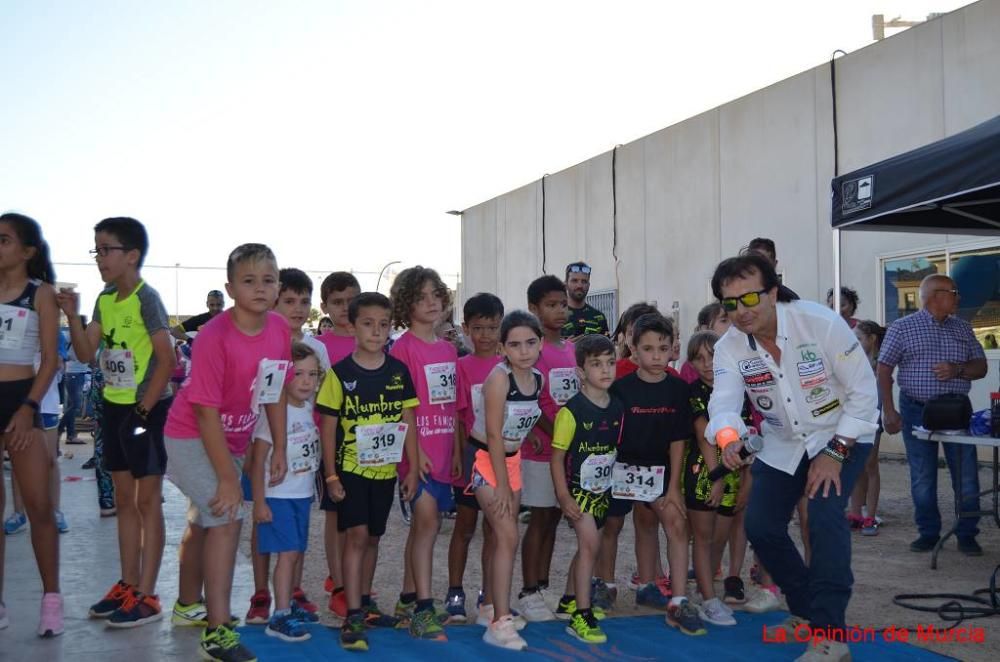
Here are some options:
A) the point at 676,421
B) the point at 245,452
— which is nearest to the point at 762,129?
the point at 676,421

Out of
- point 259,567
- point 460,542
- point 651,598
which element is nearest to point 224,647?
point 259,567

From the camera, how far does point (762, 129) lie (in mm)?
13523

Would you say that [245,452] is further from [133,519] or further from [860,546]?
[860,546]

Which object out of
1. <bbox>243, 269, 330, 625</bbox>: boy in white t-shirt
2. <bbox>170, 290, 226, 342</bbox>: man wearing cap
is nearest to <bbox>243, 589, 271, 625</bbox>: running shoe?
<bbox>243, 269, 330, 625</bbox>: boy in white t-shirt

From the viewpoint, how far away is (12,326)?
4309 millimetres

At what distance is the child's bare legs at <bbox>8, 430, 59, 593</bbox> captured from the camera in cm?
426

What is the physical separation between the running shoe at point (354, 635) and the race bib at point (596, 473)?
1201mm

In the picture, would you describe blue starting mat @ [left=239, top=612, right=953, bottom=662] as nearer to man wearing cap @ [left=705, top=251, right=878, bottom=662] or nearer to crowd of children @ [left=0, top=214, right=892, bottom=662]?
crowd of children @ [left=0, top=214, right=892, bottom=662]

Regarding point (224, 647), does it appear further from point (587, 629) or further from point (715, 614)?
point (715, 614)

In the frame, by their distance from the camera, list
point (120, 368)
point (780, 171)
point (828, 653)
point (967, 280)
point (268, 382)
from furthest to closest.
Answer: point (780, 171) < point (967, 280) < point (120, 368) < point (268, 382) < point (828, 653)

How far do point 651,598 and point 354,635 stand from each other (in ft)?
5.55

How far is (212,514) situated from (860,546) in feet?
14.7

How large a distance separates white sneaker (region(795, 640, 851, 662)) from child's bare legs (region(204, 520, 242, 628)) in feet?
7.79

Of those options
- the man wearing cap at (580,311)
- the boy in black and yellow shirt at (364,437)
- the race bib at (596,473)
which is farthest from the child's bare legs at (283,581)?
the man wearing cap at (580,311)
